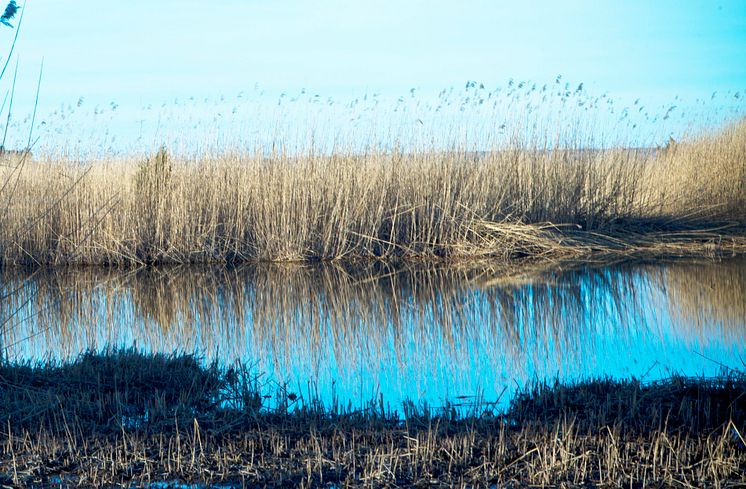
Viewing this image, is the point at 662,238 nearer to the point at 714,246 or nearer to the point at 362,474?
the point at 714,246

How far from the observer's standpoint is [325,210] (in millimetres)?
8219

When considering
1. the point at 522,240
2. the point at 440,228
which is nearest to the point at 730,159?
the point at 522,240

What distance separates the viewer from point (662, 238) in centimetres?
A: 909

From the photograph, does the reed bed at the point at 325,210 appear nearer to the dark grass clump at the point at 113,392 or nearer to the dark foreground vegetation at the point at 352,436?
the dark grass clump at the point at 113,392

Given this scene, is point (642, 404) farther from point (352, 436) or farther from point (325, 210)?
point (325, 210)

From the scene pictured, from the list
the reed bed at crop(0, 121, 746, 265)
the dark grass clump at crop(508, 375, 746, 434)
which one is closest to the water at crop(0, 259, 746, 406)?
the dark grass clump at crop(508, 375, 746, 434)

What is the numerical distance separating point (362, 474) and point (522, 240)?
256 inches

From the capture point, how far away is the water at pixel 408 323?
3521 millimetres

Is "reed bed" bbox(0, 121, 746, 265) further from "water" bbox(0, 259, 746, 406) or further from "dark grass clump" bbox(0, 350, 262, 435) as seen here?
"dark grass clump" bbox(0, 350, 262, 435)

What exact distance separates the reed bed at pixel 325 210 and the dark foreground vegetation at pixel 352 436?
491cm

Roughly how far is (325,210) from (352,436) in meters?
5.80

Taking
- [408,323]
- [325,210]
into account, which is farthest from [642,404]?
[325,210]

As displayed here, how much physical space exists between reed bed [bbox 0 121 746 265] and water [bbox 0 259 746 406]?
26.5 inches

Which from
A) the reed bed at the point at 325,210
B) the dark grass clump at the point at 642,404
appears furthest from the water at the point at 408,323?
the reed bed at the point at 325,210
